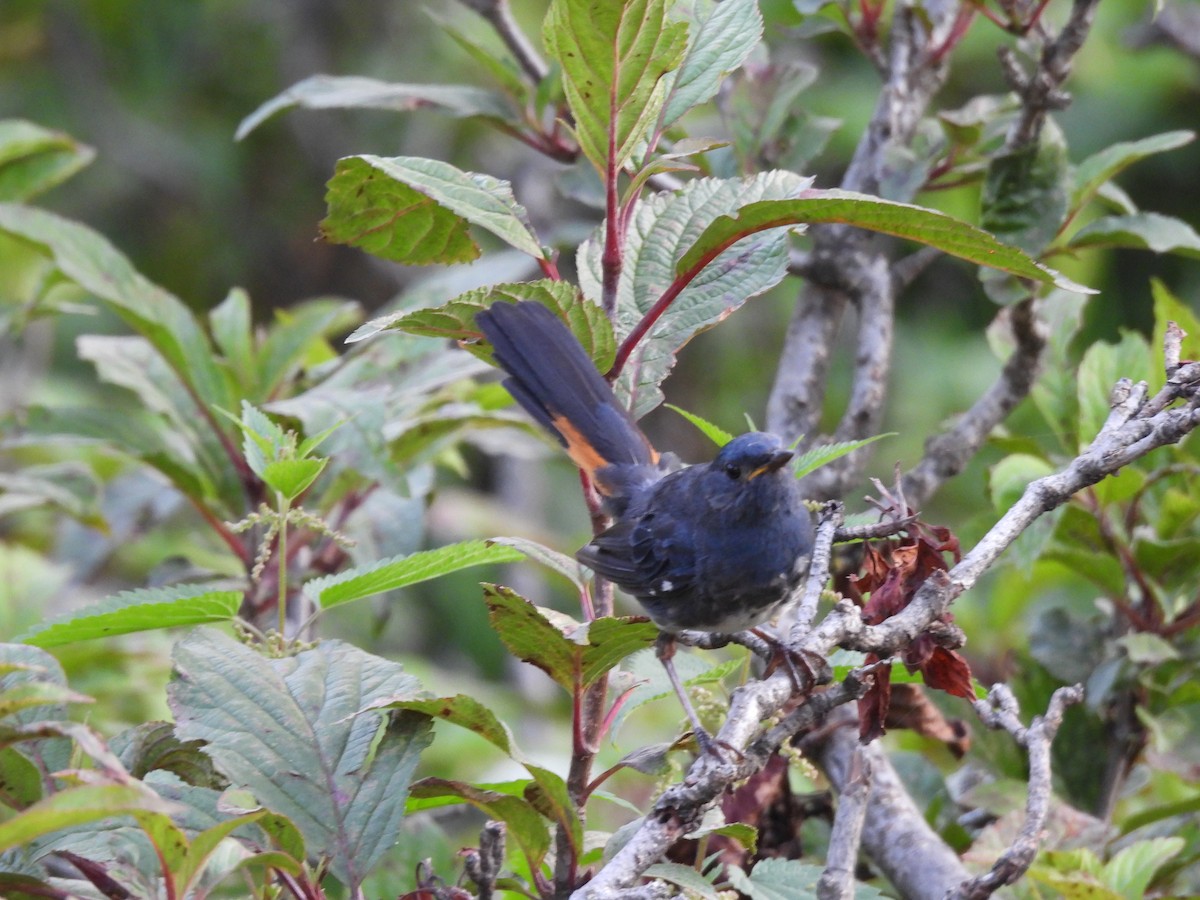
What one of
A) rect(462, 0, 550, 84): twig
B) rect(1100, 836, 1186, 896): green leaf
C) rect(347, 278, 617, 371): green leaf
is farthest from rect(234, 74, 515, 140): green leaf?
rect(1100, 836, 1186, 896): green leaf

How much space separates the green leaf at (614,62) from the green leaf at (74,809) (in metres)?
1.06

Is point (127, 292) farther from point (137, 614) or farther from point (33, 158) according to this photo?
point (137, 614)

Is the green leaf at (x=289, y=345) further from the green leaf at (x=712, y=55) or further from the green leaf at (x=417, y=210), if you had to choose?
the green leaf at (x=712, y=55)

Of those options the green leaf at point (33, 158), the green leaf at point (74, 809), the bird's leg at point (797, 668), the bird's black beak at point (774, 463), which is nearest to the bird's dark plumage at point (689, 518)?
the bird's black beak at point (774, 463)

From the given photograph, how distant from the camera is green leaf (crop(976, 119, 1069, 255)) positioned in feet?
7.82

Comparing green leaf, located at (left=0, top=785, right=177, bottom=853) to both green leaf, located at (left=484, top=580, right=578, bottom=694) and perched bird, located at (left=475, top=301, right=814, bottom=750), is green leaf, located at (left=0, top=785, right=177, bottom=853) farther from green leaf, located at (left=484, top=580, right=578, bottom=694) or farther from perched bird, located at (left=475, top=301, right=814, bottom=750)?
perched bird, located at (left=475, top=301, right=814, bottom=750)

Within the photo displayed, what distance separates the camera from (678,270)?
1.75 metres

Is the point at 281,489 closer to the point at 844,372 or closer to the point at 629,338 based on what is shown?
the point at 629,338

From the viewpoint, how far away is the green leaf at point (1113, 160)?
7.61 ft

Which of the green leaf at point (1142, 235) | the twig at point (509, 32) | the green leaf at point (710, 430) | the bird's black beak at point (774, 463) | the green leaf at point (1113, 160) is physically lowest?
the bird's black beak at point (774, 463)

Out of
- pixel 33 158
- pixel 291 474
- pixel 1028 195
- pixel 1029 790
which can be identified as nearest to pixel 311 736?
pixel 291 474

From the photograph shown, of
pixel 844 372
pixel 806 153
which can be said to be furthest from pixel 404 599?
pixel 806 153

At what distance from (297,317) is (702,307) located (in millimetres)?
1330

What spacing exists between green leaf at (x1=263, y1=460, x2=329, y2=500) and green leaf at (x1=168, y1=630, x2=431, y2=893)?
21cm
